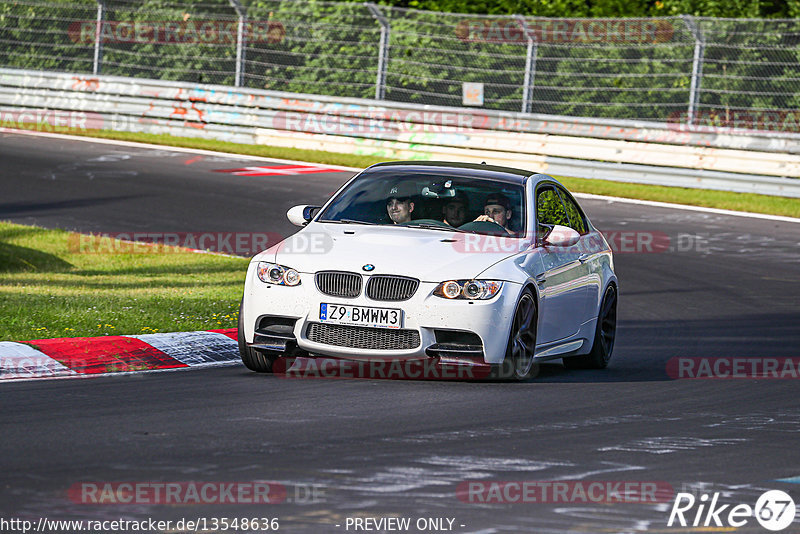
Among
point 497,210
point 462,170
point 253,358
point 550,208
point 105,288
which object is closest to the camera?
point 253,358

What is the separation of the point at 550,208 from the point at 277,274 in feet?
8.57

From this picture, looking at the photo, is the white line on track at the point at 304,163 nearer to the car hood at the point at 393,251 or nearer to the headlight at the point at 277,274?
the car hood at the point at 393,251

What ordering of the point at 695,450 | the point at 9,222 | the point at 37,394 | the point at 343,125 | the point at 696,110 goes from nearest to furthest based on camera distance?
the point at 695,450
the point at 37,394
the point at 9,222
the point at 696,110
the point at 343,125

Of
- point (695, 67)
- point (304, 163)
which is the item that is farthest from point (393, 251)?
point (304, 163)

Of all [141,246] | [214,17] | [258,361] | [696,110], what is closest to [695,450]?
[258,361]

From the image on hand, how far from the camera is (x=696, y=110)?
78.2 feet

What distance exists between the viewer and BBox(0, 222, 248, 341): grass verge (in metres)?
11.2

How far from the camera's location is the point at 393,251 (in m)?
9.45

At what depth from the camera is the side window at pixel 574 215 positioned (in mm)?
11484

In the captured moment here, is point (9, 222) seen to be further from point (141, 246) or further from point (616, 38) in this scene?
point (616, 38)

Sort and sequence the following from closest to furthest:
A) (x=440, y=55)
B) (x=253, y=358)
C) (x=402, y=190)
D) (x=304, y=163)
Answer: (x=253, y=358) < (x=402, y=190) < (x=440, y=55) < (x=304, y=163)

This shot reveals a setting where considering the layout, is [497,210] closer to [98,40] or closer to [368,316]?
[368,316]

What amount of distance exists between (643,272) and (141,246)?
597cm

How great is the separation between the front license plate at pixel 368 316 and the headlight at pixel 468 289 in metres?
0.30
